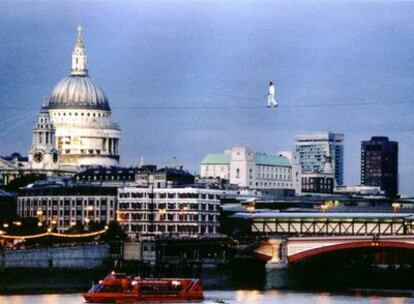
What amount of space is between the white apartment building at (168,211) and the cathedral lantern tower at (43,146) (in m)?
36.2

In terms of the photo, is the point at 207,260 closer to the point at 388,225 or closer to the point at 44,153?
the point at 388,225

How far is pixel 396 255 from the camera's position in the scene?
145m

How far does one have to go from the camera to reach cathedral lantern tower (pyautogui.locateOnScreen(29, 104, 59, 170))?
185 meters

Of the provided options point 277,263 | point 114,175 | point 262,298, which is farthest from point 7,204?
point 262,298

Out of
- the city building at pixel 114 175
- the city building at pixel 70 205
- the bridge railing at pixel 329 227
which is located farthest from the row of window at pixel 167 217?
the city building at pixel 114 175

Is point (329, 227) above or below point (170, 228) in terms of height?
above

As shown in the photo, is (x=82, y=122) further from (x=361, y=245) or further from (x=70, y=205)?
(x=361, y=245)

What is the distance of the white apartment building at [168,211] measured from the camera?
481 feet

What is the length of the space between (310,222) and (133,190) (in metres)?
11.5

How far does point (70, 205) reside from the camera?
498ft

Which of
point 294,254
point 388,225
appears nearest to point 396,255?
point 388,225

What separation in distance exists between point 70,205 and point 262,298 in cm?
4793

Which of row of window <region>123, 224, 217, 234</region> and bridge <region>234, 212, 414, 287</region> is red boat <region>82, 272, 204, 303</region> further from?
row of window <region>123, 224, 217, 234</region>

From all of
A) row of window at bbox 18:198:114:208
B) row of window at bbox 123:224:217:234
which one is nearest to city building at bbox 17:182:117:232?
row of window at bbox 18:198:114:208
